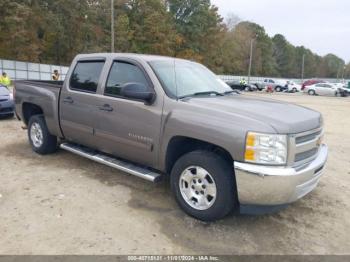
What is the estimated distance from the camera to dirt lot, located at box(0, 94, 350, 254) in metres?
3.44

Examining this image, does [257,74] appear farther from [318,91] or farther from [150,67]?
[150,67]

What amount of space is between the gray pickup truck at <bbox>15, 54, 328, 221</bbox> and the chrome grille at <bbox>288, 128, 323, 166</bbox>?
11 mm

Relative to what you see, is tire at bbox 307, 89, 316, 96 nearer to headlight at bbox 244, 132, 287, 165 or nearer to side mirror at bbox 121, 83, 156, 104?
side mirror at bbox 121, 83, 156, 104

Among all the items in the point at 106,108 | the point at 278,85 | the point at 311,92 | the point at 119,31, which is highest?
the point at 119,31

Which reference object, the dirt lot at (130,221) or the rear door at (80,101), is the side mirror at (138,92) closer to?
the rear door at (80,101)

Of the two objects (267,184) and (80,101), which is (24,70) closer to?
(80,101)

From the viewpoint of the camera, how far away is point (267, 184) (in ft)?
11.1

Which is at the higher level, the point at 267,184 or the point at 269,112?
the point at 269,112

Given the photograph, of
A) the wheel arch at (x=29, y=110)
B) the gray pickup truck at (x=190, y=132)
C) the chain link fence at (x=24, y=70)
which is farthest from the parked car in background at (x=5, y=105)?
the chain link fence at (x=24, y=70)

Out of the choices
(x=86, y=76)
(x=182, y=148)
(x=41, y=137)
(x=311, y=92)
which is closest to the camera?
(x=182, y=148)

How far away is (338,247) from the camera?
3.58 metres

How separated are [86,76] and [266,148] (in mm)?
3181

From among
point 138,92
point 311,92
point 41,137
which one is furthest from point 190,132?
point 311,92

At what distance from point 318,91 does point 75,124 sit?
3955cm
